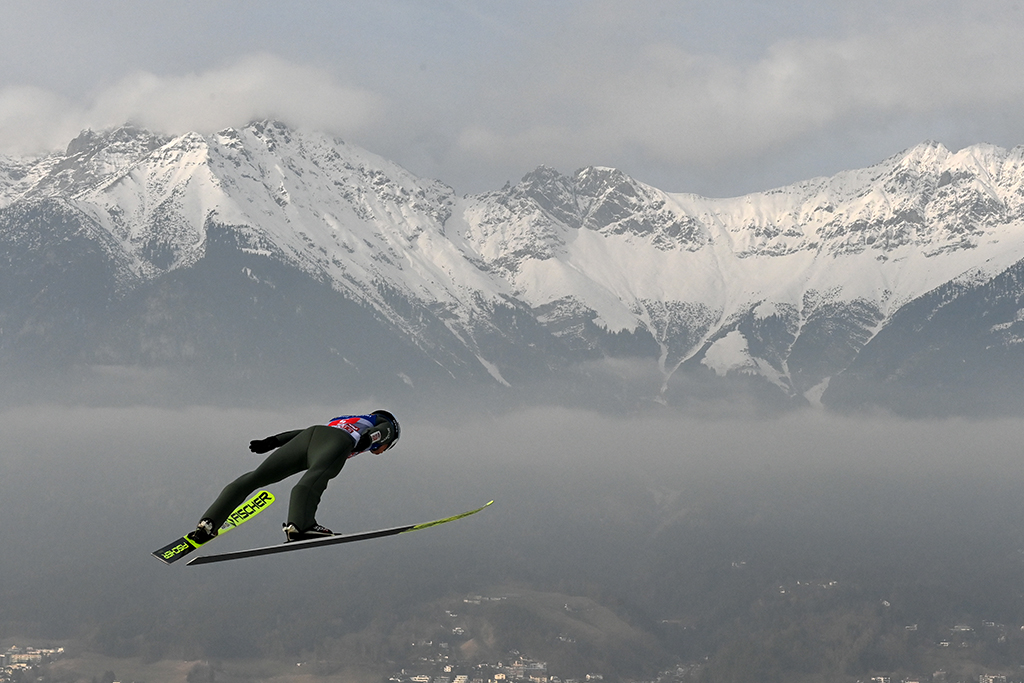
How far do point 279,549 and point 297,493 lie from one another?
1.03 m

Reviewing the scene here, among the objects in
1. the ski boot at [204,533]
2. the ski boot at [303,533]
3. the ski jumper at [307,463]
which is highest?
the ski jumper at [307,463]

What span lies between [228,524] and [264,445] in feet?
5.07

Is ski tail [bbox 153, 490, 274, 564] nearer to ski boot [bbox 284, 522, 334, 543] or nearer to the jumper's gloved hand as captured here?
the jumper's gloved hand

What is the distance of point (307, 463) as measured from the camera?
2178 cm

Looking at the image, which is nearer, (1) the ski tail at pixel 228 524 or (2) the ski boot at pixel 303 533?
(2) the ski boot at pixel 303 533

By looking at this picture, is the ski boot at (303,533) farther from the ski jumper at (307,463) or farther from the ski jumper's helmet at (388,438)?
the ski jumper's helmet at (388,438)

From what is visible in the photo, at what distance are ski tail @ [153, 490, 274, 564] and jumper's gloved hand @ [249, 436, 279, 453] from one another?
0.86 m

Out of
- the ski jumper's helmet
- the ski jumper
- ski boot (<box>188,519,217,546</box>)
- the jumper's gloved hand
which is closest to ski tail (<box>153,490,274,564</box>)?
ski boot (<box>188,519,217,546</box>)

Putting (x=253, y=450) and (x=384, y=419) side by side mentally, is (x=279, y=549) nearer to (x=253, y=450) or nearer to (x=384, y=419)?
(x=253, y=450)

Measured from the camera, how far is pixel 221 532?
840 inches

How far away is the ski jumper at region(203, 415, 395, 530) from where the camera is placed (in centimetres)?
2066

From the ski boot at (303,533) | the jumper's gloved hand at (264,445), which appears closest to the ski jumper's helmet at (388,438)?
the jumper's gloved hand at (264,445)

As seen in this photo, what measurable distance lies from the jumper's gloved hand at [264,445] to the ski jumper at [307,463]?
0.06 ft

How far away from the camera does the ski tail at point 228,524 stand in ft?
66.8
